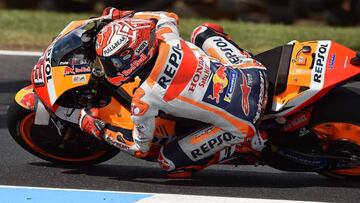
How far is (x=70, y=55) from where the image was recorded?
5562 mm

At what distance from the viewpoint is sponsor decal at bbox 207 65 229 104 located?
209 inches

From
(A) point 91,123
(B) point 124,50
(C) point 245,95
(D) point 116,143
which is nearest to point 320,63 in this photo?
(C) point 245,95

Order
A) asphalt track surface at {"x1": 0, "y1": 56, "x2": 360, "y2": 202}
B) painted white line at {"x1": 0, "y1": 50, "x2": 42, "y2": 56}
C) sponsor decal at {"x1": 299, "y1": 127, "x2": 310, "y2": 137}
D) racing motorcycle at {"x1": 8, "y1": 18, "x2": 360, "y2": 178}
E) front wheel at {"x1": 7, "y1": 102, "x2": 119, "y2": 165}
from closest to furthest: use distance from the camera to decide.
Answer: racing motorcycle at {"x1": 8, "y1": 18, "x2": 360, "y2": 178}
sponsor decal at {"x1": 299, "y1": 127, "x2": 310, "y2": 137}
asphalt track surface at {"x1": 0, "y1": 56, "x2": 360, "y2": 202}
front wheel at {"x1": 7, "y1": 102, "x2": 119, "y2": 165}
painted white line at {"x1": 0, "y1": 50, "x2": 42, "y2": 56}

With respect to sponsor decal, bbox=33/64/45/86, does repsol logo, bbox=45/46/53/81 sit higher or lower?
higher

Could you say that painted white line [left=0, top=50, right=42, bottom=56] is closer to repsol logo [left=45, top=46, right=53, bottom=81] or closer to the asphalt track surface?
the asphalt track surface

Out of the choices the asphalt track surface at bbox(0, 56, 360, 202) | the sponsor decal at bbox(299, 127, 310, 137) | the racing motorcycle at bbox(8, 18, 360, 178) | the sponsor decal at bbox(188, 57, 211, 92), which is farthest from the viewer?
the asphalt track surface at bbox(0, 56, 360, 202)

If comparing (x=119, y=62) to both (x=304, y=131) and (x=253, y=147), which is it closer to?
(x=253, y=147)

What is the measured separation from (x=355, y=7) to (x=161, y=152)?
6.98 m

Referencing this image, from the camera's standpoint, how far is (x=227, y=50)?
568cm

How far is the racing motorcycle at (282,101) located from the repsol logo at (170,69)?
359 mm

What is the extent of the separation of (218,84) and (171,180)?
86cm

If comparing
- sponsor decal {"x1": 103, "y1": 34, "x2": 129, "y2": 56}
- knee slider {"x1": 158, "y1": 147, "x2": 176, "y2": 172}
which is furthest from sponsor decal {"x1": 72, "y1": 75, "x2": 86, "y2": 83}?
knee slider {"x1": 158, "y1": 147, "x2": 176, "y2": 172}

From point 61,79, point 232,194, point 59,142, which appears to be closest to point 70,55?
point 61,79

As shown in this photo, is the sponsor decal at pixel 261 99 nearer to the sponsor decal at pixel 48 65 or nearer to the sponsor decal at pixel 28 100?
the sponsor decal at pixel 48 65
